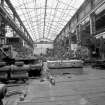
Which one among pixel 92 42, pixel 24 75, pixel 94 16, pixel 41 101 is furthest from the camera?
pixel 94 16

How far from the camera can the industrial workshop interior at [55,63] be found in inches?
147

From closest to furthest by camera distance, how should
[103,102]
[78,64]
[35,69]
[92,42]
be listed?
[103,102] < [35,69] < [78,64] < [92,42]

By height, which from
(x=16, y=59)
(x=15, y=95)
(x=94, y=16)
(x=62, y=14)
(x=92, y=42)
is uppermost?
(x=62, y=14)

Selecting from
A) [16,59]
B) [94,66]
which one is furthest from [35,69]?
[94,66]

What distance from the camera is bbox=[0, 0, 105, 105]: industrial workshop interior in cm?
372

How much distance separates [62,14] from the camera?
89.5ft

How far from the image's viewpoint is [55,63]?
9031 millimetres

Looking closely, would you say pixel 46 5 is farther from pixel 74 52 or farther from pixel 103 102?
pixel 103 102

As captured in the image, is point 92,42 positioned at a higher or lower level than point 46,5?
lower

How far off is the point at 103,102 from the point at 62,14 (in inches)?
998

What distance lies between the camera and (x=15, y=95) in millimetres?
3994

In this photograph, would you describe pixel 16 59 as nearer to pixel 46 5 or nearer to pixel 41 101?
pixel 41 101

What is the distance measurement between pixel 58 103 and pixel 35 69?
4487 millimetres

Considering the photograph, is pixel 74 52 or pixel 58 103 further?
pixel 74 52
